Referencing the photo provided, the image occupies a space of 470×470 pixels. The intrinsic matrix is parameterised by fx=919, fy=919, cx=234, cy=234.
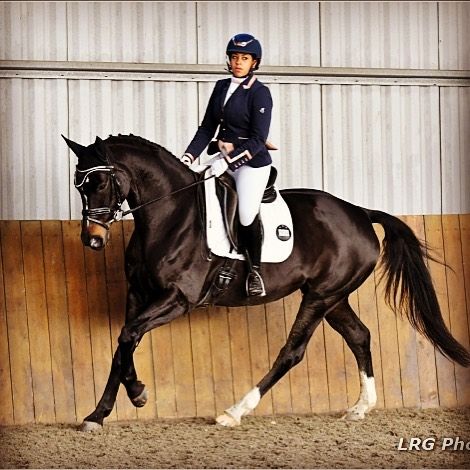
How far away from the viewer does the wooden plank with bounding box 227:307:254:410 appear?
20.4ft

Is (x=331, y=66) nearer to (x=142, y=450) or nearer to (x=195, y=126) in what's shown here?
(x=195, y=126)

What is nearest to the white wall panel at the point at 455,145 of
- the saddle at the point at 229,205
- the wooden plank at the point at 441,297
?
the wooden plank at the point at 441,297

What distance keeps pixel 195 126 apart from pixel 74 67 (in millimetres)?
937

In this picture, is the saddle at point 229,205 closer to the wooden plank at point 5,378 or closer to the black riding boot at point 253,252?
the black riding boot at point 253,252

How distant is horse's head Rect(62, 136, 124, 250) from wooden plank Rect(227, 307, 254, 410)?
1.55 meters

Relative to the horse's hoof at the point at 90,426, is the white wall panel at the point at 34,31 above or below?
above

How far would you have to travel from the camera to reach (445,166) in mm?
6965

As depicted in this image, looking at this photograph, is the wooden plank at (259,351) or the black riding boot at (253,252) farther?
the wooden plank at (259,351)

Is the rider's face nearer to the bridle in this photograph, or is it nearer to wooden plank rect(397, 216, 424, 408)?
the bridle

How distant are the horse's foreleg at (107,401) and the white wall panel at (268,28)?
8.11 ft

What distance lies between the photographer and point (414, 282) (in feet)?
19.5

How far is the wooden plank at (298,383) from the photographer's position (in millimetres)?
6281

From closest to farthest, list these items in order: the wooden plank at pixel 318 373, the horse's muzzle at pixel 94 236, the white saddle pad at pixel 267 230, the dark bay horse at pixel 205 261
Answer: the horse's muzzle at pixel 94 236, the dark bay horse at pixel 205 261, the white saddle pad at pixel 267 230, the wooden plank at pixel 318 373

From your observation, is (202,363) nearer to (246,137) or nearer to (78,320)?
(78,320)
